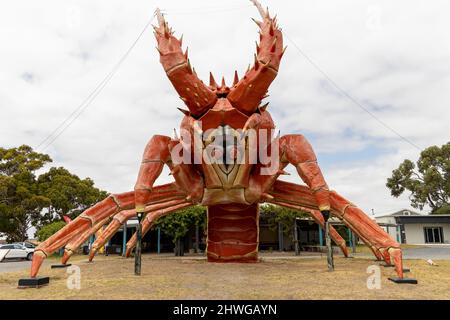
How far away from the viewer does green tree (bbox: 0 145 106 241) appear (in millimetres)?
29500

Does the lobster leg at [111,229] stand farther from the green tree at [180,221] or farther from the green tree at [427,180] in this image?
the green tree at [427,180]

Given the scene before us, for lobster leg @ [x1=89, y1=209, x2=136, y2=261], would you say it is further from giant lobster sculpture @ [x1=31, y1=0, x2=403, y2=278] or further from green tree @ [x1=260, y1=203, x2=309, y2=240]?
green tree @ [x1=260, y1=203, x2=309, y2=240]

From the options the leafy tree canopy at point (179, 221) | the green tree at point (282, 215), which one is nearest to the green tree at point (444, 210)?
the green tree at point (282, 215)

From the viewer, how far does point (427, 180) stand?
44.4 meters

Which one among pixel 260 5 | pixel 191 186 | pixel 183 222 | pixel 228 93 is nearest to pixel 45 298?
pixel 191 186

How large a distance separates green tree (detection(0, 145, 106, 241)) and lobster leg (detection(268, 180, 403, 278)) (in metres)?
27.1

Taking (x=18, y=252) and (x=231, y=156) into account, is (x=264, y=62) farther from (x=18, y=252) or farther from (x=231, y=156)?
(x=18, y=252)

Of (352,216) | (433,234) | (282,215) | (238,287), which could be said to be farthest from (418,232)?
(238,287)

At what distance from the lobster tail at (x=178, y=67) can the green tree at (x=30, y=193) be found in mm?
27397

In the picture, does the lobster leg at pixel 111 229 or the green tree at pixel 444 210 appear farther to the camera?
the green tree at pixel 444 210

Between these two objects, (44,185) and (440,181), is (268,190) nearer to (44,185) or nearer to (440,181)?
(44,185)

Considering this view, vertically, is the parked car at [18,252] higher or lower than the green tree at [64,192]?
lower

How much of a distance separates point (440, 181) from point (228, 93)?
45.2 metres

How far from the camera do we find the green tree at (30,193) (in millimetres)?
29500
